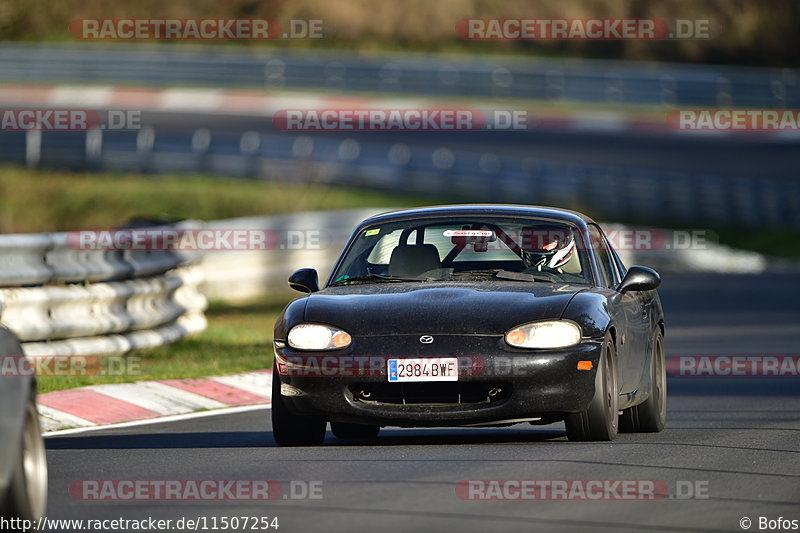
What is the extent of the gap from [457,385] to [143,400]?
3.77m

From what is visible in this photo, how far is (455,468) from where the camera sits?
347 inches

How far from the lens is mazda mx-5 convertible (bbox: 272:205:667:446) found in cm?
954

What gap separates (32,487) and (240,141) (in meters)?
31.1

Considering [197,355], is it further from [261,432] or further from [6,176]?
[6,176]

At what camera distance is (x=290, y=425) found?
1002cm

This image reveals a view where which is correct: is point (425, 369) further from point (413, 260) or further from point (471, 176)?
point (471, 176)

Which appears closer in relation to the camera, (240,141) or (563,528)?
(563,528)

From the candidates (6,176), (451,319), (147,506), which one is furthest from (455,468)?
(6,176)

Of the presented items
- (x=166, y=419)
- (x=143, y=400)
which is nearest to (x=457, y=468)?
(x=166, y=419)

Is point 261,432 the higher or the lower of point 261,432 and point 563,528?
the lower
